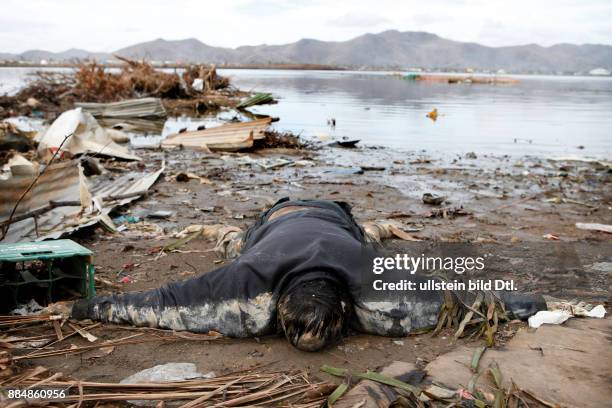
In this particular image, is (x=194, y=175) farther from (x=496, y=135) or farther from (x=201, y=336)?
(x=496, y=135)

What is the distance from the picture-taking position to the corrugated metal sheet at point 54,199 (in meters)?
5.40

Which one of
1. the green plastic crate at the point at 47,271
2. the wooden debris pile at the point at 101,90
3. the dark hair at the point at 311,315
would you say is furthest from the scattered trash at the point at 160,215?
the wooden debris pile at the point at 101,90

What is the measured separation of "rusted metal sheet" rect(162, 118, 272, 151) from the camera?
11945mm

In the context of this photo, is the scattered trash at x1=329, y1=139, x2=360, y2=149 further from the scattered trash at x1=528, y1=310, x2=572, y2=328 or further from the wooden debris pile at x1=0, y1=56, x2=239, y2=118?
the wooden debris pile at x1=0, y1=56, x2=239, y2=118

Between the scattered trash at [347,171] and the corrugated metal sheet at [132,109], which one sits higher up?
the corrugated metal sheet at [132,109]

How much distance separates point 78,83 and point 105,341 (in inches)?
897

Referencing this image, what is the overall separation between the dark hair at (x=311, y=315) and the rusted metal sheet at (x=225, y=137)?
886cm

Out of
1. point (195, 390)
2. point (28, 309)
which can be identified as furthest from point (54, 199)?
→ point (195, 390)

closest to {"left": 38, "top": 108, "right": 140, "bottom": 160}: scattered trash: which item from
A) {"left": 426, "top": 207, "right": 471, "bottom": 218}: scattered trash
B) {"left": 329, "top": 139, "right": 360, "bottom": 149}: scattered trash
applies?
{"left": 329, "top": 139, "right": 360, "bottom": 149}: scattered trash

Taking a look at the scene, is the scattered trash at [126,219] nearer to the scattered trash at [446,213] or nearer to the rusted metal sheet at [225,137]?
the scattered trash at [446,213]

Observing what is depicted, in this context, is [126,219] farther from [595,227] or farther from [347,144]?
[347,144]

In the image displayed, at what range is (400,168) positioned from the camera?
34.0ft

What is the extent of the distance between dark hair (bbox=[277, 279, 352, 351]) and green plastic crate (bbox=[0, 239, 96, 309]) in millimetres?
1423

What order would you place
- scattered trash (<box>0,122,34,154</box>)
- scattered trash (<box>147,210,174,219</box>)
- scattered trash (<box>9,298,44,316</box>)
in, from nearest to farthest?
scattered trash (<box>9,298,44,316</box>)
scattered trash (<box>147,210,174,219</box>)
scattered trash (<box>0,122,34,154</box>)
